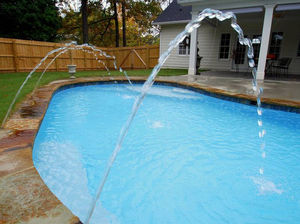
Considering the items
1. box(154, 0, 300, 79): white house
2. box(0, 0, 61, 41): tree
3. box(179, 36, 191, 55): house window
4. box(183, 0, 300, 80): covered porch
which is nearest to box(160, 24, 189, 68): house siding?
box(154, 0, 300, 79): white house

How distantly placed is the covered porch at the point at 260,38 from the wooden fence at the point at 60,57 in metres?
3.98

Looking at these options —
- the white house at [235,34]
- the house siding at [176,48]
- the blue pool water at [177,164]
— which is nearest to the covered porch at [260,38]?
the white house at [235,34]

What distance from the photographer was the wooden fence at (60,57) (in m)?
10.4

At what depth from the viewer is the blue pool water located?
207 centimetres

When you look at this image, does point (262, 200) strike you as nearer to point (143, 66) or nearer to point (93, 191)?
point (93, 191)

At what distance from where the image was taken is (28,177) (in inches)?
61.9

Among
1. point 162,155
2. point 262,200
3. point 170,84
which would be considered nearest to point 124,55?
point 170,84

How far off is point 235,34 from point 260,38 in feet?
4.70

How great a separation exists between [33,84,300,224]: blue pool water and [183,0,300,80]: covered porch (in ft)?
17.1

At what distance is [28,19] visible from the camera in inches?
556

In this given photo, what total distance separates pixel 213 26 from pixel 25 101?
1132 cm

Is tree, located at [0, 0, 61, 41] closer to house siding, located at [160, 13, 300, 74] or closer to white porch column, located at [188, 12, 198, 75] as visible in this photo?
house siding, located at [160, 13, 300, 74]

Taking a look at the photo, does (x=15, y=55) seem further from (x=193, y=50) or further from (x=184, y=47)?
(x=184, y=47)

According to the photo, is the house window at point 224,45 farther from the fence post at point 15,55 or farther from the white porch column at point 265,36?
the fence post at point 15,55
